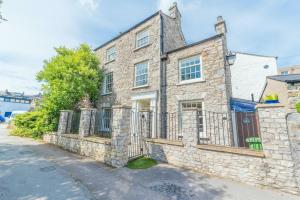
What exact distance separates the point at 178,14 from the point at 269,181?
45.7ft

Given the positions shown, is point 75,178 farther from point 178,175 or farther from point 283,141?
point 283,141

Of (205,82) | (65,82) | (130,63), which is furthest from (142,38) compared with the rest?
(65,82)

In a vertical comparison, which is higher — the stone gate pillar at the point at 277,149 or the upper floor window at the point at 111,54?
the upper floor window at the point at 111,54

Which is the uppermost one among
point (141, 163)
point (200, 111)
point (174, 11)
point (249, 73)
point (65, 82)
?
point (174, 11)

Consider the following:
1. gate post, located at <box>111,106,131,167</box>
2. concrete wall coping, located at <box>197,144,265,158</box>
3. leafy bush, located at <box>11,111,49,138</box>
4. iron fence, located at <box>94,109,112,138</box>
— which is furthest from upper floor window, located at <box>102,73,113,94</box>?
concrete wall coping, located at <box>197,144,265,158</box>

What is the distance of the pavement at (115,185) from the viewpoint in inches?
169

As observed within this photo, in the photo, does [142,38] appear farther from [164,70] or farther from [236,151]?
[236,151]

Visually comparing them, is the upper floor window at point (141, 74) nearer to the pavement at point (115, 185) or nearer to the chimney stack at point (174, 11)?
the chimney stack at point (174, 11)

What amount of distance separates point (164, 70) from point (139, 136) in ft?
16.7

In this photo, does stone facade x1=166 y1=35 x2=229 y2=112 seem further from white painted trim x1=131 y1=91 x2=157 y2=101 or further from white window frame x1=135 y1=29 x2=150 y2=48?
white window frame x1=135 y1=29 x2=150 y2=48

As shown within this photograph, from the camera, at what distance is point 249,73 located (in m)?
16.6

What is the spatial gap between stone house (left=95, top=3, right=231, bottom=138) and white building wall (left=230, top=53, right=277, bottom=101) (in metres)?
6.57

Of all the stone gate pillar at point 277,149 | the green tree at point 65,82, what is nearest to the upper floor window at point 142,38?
the green tree at point 65,82

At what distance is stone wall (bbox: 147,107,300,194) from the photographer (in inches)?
177
